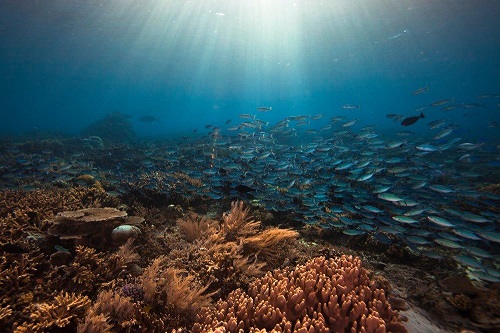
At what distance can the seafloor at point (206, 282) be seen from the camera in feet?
10.6

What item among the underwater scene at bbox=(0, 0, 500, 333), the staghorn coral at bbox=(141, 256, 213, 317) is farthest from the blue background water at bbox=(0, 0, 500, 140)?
the staghorn coral at bbox=(141, 256, 213, 317)

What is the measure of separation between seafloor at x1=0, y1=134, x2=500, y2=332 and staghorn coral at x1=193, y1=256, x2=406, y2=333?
0.6 inches

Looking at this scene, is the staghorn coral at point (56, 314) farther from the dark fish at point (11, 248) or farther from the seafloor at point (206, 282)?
the dark fish at point (11, 248)

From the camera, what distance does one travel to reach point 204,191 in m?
9.52

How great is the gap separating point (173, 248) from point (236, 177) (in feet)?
15.4

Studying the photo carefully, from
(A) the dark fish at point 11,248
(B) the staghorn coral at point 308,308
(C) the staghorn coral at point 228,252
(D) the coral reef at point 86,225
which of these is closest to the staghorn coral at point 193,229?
(C) the staghorn coral at point 228,252

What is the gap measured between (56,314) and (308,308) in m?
3.42

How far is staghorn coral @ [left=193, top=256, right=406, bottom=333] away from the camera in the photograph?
114 inches

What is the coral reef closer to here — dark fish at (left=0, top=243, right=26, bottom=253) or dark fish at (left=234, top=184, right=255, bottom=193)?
dark fish at (left=0, top=243, right=26, bottom=253)

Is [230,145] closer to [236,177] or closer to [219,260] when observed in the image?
[236,177]

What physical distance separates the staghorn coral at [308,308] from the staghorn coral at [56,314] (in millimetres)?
1752

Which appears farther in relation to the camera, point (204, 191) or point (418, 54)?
point (418, 54)

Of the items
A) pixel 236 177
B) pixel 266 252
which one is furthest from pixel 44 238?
pixel 236 177

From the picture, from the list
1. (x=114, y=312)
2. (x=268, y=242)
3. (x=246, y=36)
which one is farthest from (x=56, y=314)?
(x=246, y=36)
